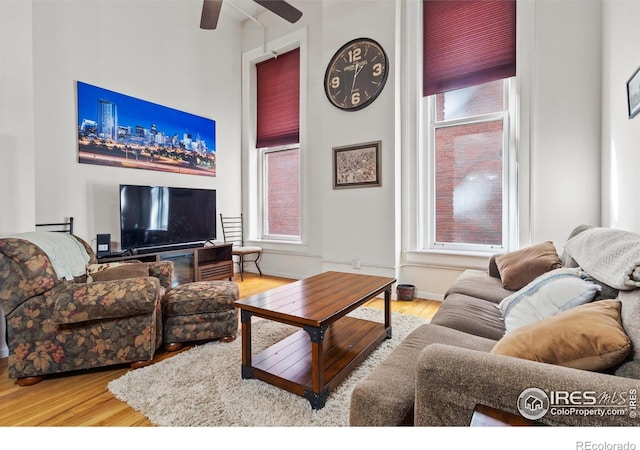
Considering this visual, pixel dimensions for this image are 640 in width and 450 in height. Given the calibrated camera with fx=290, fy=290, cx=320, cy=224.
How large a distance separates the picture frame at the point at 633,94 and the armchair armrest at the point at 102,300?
306 cm

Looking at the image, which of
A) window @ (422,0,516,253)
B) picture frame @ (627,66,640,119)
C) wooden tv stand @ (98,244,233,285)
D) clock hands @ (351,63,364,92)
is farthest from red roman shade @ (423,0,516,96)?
wooden tv stand @ (98,244,233,285)

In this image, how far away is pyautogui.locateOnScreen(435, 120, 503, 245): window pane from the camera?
10.0 ft

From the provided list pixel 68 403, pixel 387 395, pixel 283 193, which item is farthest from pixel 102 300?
pixel 283 193

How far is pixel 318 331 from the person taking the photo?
1.41m

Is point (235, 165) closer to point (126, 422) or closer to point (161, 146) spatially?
point (161, 146)

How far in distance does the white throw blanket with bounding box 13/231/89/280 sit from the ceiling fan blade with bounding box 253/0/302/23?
7.71 ft

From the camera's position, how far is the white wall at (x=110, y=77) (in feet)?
9.42

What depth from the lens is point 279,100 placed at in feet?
15.1

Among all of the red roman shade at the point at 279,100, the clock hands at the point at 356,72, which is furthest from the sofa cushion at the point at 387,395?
the red roman shade at the point at 279,100

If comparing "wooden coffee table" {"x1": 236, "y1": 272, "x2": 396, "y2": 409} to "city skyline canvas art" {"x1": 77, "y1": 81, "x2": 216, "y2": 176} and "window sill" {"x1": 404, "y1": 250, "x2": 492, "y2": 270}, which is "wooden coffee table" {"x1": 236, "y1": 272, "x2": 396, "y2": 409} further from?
"city skyline canvas art" {"x1": 77, "y1": 81, "x2": 216, "y2": 176}

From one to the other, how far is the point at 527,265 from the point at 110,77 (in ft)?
14.8

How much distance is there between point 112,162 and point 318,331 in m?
3.29

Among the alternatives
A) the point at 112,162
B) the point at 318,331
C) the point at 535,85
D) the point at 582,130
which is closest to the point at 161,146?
the point at 112,162
